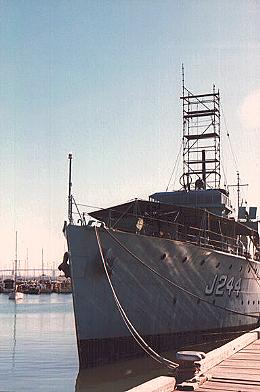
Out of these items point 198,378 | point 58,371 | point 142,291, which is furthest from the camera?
point 58,371

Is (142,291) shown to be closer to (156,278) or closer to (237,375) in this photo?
(156,278)

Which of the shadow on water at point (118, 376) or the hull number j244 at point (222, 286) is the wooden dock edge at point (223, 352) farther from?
the hull number j244 at point (222, 286)

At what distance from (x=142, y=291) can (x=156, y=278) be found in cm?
72

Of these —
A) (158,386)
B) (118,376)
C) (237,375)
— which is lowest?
(118,376)

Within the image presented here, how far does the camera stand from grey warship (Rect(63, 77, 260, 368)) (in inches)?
618

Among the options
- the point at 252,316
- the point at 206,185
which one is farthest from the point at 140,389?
the point at 206,185

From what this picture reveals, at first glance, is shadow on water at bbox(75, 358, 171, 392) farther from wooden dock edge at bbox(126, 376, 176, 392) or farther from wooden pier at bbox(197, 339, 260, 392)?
wooden dock edge at bbox(126, 376, 176, 392)

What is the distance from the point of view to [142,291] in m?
16.7

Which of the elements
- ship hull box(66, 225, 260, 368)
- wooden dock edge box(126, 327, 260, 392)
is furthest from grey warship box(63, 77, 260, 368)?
wooden dock edge box(126, 327, 260, 392)

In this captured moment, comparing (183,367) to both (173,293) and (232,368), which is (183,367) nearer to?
(232,368)

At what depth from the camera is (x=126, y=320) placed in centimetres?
1619

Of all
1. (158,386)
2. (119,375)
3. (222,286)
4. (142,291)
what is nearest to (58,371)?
(119,375)

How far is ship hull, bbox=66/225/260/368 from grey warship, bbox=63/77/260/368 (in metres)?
0.03

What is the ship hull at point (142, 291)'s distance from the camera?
51.3ft
